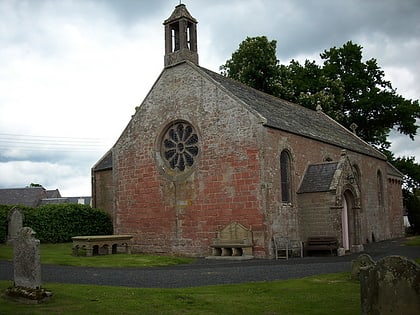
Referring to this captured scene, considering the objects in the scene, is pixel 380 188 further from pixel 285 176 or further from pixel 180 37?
pixel 180 37

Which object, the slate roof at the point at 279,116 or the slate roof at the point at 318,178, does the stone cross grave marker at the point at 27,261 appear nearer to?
the slate roof at the point at 279,116

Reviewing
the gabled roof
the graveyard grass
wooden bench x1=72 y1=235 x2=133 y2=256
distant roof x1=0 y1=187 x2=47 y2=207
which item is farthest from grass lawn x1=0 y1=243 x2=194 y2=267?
distant roof x1=0 y1=187 x2=47 y2=207

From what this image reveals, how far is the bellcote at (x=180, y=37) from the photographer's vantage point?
96.1 ft

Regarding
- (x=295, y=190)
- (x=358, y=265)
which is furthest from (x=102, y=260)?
(x=358, y=265)

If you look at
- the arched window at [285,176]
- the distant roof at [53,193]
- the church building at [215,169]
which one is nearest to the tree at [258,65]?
the church building at [215,169]

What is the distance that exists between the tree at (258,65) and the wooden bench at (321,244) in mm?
26554

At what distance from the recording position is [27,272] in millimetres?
12102

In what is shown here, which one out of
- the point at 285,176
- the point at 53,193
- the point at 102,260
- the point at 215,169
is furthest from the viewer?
the point at 53,193

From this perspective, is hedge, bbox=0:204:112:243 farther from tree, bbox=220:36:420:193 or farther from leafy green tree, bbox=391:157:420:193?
leafy green tree, bbox=391:157:420:193

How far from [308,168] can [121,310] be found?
2010 centimetres

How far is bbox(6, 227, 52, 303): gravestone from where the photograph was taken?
11.7 m

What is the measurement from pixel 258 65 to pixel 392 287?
43.7 meters

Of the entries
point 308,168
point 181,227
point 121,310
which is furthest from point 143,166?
point 121,310

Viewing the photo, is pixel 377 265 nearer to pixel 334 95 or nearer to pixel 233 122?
pixel 233 122
